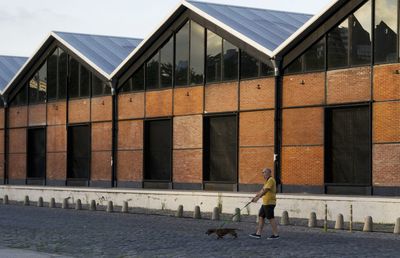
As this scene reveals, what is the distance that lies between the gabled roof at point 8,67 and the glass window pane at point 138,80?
14930 mm

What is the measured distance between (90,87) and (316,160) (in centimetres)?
1691

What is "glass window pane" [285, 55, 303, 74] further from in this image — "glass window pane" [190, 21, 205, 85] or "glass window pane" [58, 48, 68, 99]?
"glass window pane" [58, 48, 68, 99]

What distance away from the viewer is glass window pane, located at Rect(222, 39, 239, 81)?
115ft

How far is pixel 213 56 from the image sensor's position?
3628cm

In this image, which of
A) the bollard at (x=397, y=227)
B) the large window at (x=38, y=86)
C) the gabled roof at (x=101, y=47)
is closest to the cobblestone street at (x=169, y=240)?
the bollard at (x=397, y=227)

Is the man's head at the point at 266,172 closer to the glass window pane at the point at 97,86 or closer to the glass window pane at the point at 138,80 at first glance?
the glass window pane at the point at 138,80

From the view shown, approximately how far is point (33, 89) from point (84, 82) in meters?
5.94

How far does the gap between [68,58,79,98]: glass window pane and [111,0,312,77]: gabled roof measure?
4.37m

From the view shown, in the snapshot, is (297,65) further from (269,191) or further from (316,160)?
(269,191)

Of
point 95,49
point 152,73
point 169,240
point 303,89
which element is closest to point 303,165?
point 303,89

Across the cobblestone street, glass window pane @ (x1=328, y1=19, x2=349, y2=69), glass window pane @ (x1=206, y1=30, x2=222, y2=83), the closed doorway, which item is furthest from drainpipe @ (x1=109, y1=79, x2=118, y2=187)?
glass window pane @ (x1=328, y1=19, x2=349, y2=69)

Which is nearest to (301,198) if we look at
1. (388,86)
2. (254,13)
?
(388,86)

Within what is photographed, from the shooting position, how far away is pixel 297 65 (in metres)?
32.5

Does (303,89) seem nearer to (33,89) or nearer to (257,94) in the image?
(257,94)
